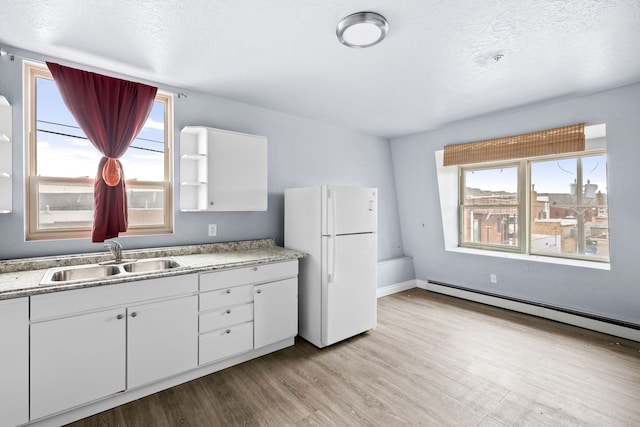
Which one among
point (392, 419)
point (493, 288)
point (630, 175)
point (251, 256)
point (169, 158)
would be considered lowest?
point (392, 419)

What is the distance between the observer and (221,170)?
2.72 meters

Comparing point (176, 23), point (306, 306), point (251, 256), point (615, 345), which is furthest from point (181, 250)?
point (615, 345)

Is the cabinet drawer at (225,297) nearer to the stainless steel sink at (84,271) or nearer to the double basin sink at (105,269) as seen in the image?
the double basin sink at (105,269)

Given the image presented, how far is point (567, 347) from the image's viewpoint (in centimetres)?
275

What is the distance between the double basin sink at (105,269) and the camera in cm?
205

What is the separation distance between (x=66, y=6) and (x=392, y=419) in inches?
122

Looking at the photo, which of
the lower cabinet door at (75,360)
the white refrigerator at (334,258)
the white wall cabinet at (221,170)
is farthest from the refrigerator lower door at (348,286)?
the lower cabinet door at (75,360)

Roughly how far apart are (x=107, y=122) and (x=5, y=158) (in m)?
0.67

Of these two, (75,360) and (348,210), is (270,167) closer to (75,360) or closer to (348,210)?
(348,210)

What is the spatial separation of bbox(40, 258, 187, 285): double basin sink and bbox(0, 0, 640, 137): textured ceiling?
156 cm

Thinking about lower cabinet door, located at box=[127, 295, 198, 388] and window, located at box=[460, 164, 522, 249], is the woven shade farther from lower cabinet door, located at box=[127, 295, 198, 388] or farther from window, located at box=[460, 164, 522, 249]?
lower cabinet door, located at box=[127, 295, 198, 388]

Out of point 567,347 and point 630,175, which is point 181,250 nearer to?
point 567,347

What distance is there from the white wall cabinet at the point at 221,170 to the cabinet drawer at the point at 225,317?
35.3 inches

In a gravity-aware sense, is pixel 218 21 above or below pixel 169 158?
above
